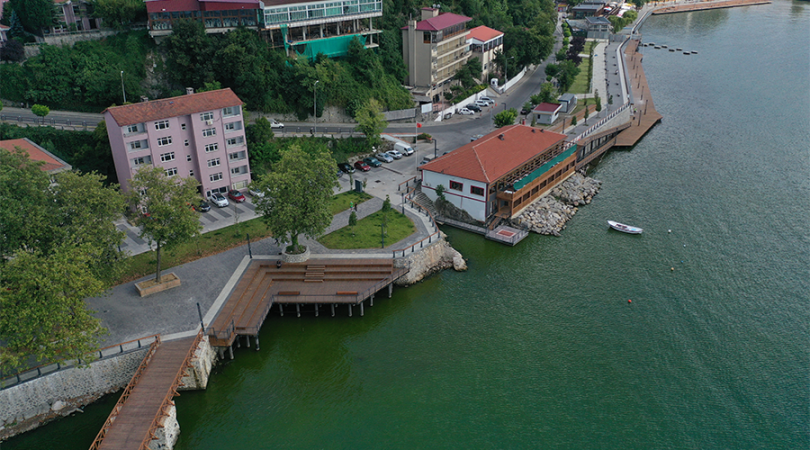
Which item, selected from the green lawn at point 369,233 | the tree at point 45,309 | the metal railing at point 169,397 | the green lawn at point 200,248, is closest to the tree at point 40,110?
the green lawn at point 200,248

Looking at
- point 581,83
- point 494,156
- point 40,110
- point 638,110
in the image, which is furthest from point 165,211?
point 581,83

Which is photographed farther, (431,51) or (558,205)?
(431,51)

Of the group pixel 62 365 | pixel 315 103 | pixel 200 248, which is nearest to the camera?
pixel 62 365

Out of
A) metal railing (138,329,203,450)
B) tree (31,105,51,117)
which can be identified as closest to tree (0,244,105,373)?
metal railing (138,329,203,450)

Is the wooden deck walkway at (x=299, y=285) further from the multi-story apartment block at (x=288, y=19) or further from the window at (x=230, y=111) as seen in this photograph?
the multi-story apartment block at (x=288, y=19)

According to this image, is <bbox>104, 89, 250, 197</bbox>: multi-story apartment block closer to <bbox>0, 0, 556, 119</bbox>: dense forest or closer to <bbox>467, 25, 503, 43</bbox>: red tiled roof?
<bbox>0, 0, 556, 119</bbox>: dense forest

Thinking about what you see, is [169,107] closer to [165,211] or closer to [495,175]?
[165,211]
